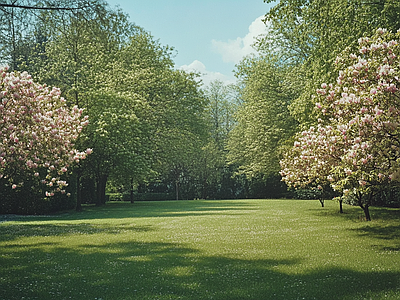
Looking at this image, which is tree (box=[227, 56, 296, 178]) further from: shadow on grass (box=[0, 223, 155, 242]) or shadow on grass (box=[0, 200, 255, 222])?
shadow on grass (box=[0, 223, 155, 242])

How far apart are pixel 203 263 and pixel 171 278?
1555 millimetres

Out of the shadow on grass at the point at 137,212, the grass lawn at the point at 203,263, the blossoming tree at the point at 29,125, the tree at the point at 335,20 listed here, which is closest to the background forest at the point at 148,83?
the tree at the point at 335,20

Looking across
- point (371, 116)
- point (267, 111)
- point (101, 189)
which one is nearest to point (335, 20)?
point (371, 116)

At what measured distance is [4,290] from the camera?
25.1ft

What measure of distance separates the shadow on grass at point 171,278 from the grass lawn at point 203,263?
0.02 metres

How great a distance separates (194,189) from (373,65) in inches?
1996

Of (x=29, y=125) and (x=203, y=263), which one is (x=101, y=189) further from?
(x=203, y=263)

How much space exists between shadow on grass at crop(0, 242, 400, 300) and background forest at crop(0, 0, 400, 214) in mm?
5394

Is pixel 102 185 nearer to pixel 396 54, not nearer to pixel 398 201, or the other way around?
pixel 398 201

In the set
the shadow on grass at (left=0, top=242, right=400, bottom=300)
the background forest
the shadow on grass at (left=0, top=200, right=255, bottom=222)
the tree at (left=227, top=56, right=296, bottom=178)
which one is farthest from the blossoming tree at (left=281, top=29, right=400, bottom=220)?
the tree at (left=227, top=56, right=296, bottom=178)

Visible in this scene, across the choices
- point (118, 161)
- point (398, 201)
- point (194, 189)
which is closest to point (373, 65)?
point (398, 201)

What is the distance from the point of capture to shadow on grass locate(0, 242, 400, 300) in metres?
7.35

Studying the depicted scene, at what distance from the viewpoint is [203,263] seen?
984cm

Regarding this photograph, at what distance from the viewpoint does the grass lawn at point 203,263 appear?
24.7 ft
